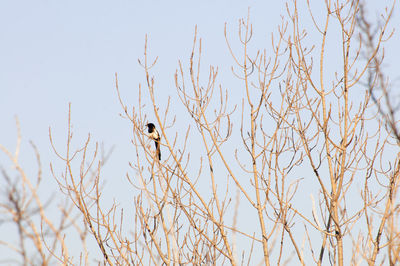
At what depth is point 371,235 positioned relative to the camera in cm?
430

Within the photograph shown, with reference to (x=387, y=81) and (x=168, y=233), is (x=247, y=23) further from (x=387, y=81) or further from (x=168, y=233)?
(x=168, y=233)

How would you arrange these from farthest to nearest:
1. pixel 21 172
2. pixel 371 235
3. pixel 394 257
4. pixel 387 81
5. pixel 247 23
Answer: pixel 247 23, pixel 387 81, pixel 371 235, pixel 394 257, pixel 21 172

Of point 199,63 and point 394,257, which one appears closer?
point 394,257

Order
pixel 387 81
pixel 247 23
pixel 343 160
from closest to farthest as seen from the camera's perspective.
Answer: pixel 343 160 < pixel 387 81 < pixel 247 23

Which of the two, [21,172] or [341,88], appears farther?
[341,88]

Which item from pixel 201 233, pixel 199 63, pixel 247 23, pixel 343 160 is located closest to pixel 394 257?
pixel 343 160

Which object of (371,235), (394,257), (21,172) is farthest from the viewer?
(371,235)

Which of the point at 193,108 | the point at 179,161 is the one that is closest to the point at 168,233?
the point at 179,161

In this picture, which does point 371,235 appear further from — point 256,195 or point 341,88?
point 341,88

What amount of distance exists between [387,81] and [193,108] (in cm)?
174

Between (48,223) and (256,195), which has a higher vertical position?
(256,195)

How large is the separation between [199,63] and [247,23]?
2.60 ft

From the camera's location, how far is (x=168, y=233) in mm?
4918

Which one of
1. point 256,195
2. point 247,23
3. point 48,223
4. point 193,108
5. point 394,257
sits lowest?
point 48,223
